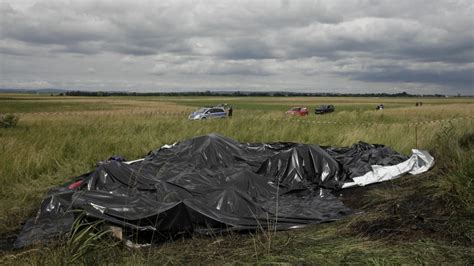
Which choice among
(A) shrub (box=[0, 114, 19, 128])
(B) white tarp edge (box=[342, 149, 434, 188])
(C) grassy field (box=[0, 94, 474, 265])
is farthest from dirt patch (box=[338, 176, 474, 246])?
(A) shrub (box=[0, 114, 19, 128])

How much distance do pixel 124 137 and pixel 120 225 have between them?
7580 mm

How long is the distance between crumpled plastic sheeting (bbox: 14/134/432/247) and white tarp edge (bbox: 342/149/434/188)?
3cm

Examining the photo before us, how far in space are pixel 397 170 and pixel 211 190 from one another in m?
3.66

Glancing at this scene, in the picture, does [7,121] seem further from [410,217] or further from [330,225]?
[410,217]

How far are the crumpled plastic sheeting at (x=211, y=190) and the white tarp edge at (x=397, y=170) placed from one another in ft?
0.11

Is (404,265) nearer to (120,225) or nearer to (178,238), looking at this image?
(178,238)

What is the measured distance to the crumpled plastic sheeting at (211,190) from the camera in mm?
4480

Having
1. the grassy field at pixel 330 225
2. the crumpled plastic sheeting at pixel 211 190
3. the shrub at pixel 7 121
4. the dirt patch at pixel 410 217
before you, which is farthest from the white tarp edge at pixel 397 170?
the shrub at pixel 7 121

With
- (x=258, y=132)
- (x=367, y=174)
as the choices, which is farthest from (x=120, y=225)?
(x=258, y=132)

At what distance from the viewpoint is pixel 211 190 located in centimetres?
579

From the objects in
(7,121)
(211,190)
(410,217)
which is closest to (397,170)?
(410,217)

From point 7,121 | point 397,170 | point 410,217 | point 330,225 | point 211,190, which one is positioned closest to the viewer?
point 410,217

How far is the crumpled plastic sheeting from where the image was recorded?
4.48 m

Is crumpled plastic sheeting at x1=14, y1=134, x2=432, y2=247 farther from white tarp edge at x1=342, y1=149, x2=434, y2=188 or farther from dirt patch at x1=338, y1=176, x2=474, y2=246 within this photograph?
dirt patch at x1=338, y1=176, x2=474, y2=246
